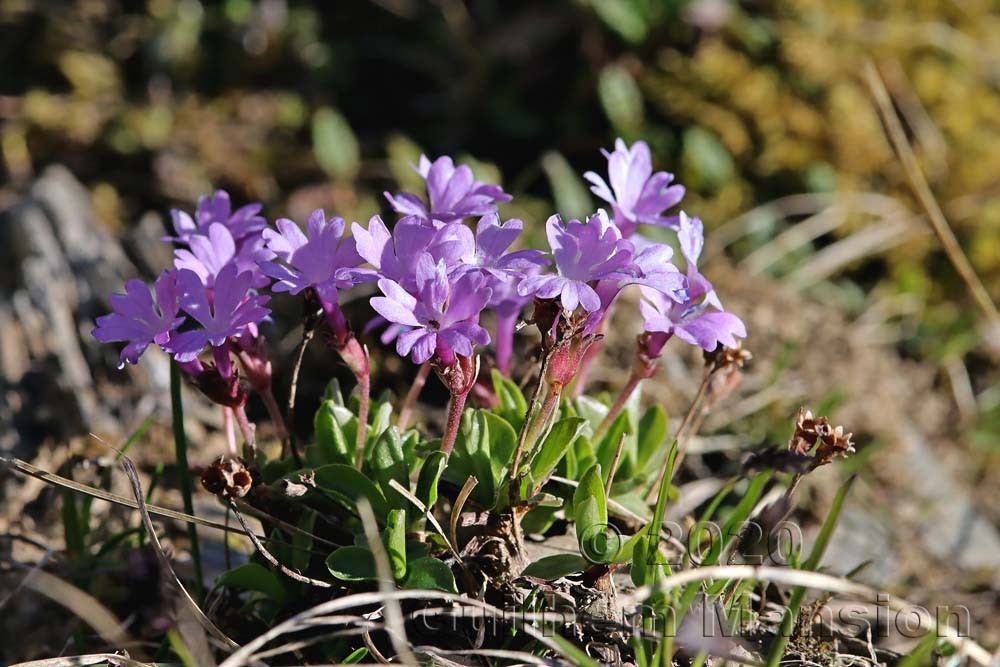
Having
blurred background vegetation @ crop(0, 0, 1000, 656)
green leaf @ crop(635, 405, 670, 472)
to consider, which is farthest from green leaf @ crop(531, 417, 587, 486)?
blurred background vegetation @ crop(0, 0, 1000, 656)

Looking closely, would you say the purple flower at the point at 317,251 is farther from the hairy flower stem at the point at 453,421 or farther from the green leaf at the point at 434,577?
the green leaf at the point at 434,577

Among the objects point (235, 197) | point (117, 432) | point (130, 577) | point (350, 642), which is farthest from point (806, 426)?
point (235, 197)

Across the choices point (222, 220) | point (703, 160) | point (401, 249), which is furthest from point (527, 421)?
point (703, 160)

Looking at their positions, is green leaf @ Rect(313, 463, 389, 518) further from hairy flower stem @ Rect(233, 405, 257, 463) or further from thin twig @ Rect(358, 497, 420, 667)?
hairy flower stem @ Rect(233, 405, 257, 463)

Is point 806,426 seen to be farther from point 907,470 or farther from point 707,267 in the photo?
point 707,267

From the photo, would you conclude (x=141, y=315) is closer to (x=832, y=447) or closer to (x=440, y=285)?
(x=440, y=285)
